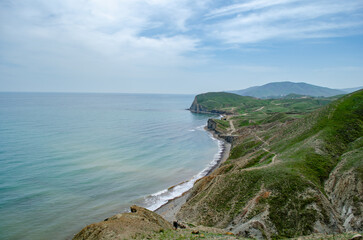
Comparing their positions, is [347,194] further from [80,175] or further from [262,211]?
[80,175]

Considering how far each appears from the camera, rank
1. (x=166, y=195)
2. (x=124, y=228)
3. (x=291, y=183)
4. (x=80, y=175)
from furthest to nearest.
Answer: (x=80, y=175) < (x=166, y=195) < (x=291, y=183) < (x=124, y=228)

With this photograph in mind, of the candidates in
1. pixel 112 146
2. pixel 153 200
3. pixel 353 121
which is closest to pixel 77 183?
pixel 153 200

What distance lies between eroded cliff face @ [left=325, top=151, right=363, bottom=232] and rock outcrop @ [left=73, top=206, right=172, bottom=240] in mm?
22977

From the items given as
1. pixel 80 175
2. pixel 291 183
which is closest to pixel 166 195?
pixel 80 175

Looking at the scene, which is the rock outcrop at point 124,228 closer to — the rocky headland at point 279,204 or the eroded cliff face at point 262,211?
the rocky headland at point 279,204

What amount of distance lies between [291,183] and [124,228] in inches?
952

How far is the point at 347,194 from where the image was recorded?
105ft

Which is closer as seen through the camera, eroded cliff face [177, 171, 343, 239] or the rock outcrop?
the rock outcrop

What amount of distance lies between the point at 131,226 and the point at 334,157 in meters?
39.4

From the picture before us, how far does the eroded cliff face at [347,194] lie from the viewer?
28.7 m

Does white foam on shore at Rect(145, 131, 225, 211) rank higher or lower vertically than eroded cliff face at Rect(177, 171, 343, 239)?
lower

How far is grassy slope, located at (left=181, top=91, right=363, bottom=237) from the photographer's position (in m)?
30.2

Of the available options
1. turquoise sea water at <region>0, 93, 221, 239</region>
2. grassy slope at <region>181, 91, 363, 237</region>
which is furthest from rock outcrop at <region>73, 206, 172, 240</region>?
turquoise sea water at <region>0, 93, 221, 239</region>

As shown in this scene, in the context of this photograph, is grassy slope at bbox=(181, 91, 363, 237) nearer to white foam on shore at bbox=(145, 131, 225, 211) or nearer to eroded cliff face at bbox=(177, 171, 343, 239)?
eroded cliff face at bbox=(177, 171, 343, 239)
